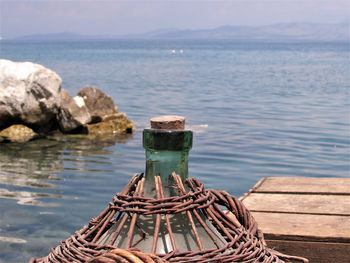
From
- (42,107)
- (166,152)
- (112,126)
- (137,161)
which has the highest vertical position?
(166,152)

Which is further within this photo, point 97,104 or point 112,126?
point 112,126

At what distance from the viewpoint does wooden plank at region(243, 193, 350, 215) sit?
4043 millimetres

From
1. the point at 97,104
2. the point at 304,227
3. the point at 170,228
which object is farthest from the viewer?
the point at 97,104

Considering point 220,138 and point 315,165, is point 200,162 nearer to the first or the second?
point 315,165

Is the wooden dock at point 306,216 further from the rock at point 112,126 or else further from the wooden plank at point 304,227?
the rock at point 112,126

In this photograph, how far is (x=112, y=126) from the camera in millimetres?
20938

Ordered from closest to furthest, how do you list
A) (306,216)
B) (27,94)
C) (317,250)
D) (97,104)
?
(317,250) → (306,216) → (27,94) → (97,104)

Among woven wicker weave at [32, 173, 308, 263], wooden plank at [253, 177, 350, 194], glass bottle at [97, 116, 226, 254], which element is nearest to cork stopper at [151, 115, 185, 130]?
glass bottle at [97, 116, 226, 254]

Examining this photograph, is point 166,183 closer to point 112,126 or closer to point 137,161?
point 137,161

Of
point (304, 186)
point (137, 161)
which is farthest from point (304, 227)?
point (137, 161)

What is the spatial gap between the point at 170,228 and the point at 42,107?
1767cm

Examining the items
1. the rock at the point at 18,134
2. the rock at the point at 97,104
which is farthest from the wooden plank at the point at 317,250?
the rock at the point at 97,104

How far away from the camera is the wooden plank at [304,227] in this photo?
11.4ft

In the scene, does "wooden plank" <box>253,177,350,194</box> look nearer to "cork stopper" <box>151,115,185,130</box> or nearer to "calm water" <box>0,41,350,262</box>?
"cork stopper" <box>151,115,185,130</box>
